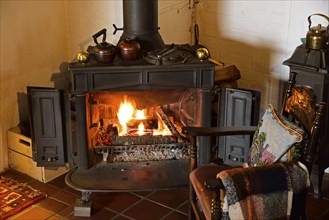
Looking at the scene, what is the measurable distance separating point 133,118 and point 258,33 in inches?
42.2

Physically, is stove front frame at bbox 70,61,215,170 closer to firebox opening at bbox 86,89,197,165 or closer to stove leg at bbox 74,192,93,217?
firebox opening at bbox 86,89,197,165

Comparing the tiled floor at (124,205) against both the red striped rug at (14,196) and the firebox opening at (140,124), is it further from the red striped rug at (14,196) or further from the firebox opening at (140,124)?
the firebox opening at (140,124)

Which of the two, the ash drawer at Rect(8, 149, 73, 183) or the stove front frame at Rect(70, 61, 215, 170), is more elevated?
the stove front frame at Rect(70, 61, 215, 170)

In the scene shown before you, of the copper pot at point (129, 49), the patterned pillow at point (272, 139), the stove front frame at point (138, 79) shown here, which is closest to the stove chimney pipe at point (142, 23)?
the copper pot at point (129, 49)

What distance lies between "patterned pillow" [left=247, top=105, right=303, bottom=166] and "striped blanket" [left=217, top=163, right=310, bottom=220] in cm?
12

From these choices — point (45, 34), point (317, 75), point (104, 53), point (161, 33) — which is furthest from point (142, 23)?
point (317, 75)

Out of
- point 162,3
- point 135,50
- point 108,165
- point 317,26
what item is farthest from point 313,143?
point 162,3

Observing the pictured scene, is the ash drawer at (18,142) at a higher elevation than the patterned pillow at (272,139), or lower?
lower

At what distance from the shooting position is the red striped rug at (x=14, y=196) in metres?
3.26

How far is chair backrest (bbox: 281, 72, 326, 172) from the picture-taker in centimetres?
254

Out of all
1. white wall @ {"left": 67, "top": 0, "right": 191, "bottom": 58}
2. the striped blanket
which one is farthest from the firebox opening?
the striped blanket

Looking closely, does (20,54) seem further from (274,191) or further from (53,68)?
(274,191)

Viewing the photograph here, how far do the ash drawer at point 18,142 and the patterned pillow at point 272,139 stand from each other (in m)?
1.55

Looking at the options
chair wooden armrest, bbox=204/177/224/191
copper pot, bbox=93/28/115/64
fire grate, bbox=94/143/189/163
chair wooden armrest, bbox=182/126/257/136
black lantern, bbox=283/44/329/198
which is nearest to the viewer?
chair wooden armrest, bbox=204/177/224/191
